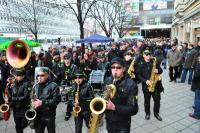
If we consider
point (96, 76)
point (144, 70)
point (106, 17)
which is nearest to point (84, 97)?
point (144, 70)

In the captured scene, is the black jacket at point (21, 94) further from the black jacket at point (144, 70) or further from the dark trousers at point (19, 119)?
the black jacket at point (144, 70)

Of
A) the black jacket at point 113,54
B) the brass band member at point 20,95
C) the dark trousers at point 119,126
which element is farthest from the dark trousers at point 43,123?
the black jacket at point 113,54

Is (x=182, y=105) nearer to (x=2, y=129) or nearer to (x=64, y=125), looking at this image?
(x=64, y=125)

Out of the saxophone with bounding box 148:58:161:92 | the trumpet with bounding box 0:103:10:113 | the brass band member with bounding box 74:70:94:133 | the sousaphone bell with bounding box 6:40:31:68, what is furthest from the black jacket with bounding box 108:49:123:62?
the trumpet with bounding box 0:103:10:113

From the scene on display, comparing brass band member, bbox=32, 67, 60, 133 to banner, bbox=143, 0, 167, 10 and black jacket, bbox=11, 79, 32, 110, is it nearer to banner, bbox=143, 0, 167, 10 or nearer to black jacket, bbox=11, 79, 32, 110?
black jacket, bbox=11, 79, 32, 110

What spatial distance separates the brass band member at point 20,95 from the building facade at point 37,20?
38.4 feet

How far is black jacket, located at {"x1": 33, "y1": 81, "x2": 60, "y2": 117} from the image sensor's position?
4512 mm

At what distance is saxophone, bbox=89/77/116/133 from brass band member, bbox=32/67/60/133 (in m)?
1.26

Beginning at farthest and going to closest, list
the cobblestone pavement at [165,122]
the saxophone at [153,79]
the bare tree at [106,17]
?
the bare tree at [106,17] < the saxophone at [153,79] < the cobblestone pavement at [165,122]

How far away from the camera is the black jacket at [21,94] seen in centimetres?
487

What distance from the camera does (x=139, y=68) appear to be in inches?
258

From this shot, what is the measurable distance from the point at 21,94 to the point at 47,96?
0.73 m

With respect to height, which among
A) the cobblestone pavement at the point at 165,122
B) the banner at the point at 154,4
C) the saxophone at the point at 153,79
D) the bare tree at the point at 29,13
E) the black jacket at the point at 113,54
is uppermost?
the banner at the point at 154,4

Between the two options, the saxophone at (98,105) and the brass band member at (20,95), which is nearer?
the saxophone at (98,105)
